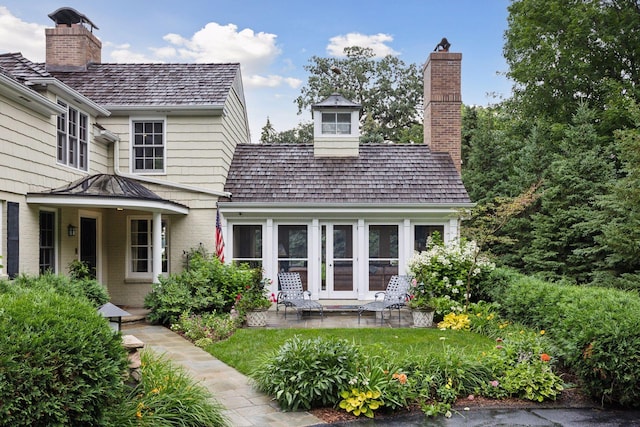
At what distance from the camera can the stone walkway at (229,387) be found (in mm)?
5062

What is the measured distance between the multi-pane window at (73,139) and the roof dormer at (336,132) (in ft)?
19.4

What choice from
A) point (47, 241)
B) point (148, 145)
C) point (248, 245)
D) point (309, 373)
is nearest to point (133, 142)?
point (148, 145)

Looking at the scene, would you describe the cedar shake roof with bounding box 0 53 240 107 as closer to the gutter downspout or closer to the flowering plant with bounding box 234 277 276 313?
the gutter downspout

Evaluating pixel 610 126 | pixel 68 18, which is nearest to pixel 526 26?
pixel 610 126

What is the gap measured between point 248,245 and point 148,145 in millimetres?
3499

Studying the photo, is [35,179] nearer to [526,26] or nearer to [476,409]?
[476,409]

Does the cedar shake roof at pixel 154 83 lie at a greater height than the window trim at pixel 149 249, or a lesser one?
greater

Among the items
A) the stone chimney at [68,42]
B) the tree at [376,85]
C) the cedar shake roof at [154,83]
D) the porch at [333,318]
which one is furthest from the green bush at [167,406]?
the tree at [376,85]

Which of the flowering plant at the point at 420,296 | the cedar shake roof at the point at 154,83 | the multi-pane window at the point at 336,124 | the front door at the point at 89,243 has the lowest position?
the flowering plant at the point at 420,296

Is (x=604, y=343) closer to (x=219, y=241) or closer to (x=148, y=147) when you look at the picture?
(x=219, y=241)

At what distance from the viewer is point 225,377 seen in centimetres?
653

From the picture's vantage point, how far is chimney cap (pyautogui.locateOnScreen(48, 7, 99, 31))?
42.9 ft

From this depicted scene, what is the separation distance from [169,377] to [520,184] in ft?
44.1

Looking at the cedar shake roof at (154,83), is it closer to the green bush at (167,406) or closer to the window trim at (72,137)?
the window trim at (72,137)
